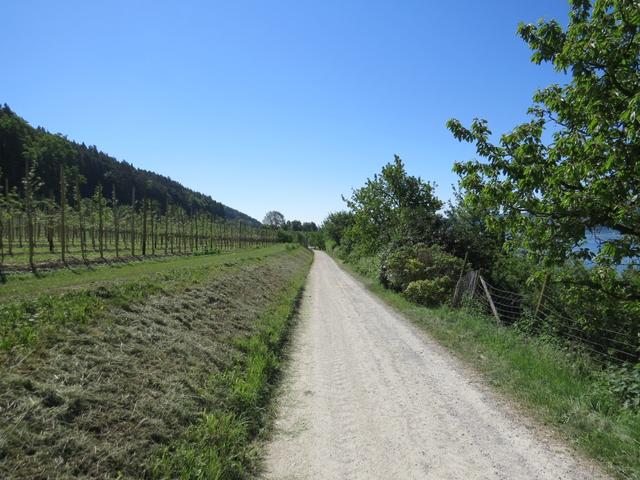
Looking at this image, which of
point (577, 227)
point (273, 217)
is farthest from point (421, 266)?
point (273, 217)

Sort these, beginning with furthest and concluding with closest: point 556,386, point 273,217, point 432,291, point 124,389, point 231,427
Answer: point 273,217 → point 432,291 → point 556,386 → point 231,427 → point 124,389

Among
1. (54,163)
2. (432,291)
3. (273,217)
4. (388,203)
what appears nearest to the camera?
(432,291)

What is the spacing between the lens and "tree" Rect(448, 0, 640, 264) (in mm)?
6285

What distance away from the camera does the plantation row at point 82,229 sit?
1908cm

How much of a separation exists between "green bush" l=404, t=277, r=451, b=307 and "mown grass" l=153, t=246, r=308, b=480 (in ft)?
32.2

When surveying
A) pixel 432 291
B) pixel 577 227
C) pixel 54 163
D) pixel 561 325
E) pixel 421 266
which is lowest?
pixel 561 325

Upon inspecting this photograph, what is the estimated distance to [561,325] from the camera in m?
10.3

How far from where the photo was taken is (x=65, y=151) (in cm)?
8912

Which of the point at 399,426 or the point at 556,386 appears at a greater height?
the point at 556,386

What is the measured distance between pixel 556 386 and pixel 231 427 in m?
5.48

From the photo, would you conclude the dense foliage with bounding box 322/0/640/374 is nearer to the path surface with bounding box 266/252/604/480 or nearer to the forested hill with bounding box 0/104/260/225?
the path surface with bounding box 266/252/604/480

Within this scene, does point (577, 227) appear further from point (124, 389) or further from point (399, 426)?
point (124, 389)

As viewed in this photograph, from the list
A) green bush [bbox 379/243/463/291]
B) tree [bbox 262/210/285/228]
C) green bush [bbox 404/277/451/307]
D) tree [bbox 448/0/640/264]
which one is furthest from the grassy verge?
tree [bbox 262/210/285/228]

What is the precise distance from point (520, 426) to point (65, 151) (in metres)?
106
